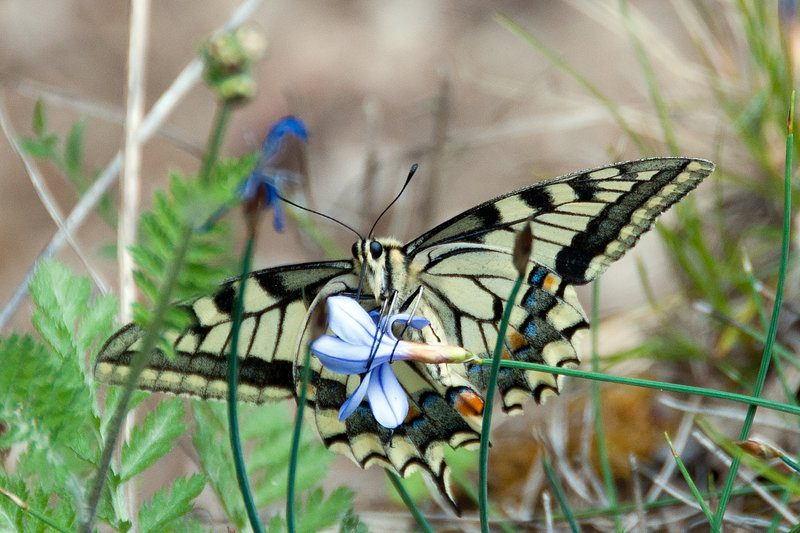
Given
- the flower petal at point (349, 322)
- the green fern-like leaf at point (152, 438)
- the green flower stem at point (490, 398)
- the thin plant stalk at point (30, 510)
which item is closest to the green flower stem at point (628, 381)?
the green flower stem at point (490, 398)

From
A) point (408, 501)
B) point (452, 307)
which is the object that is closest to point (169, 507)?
point (408, 501)

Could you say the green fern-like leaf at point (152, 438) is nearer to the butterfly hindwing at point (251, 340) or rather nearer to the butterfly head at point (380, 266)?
the butterfly hindwing at point (251, 340)

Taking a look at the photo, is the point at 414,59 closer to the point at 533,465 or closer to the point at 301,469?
the point at 533,465

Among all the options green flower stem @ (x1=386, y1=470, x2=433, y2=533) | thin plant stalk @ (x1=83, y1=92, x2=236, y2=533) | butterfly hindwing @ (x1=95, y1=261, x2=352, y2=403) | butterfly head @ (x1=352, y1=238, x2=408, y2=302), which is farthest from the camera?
butterfly head @ (x1=352, y1=238, x2=408, y2=302)

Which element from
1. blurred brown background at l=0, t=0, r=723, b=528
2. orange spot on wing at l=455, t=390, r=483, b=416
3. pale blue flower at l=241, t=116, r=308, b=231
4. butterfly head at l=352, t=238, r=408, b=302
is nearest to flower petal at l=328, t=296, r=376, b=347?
pale blue flower at l=241, t=116, r=308, b=231

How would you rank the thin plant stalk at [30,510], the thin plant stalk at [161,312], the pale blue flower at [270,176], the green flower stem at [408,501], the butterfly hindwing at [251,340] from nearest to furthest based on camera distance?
the thin plant stalk at [161,312] < the pale blue flower at [270,176] < the thin plant stalk at [30,510] < the green flower stem at [408,501] < the butterfly hindwing at [251,340]

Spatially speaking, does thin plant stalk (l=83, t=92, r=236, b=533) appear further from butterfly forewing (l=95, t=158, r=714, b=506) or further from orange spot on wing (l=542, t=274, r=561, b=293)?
orange spot on wing (l=542, t=274, r=561, b=293)

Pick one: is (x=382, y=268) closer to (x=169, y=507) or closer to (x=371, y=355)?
(x=371, y=355)
